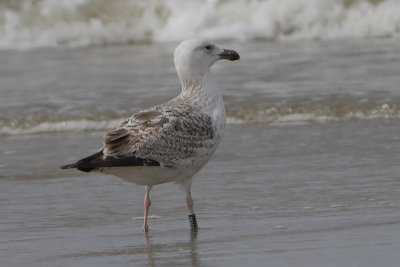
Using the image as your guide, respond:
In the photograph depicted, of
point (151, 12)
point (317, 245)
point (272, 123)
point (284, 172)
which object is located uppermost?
point (151, 12)

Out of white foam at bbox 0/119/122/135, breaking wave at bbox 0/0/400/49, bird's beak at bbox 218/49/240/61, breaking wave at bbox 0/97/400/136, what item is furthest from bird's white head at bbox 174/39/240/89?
breaking wave at bbox 0/0/400/49

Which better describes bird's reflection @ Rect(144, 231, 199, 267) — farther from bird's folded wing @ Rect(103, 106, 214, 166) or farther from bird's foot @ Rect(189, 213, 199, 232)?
bird's folded wing @ Rect(103, 106, 214, 166)

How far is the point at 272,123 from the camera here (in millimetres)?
10352

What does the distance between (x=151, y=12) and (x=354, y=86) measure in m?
9.00

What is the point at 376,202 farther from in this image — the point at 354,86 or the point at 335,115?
the point at 354,86

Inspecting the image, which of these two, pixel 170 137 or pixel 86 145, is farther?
pixel 86 145

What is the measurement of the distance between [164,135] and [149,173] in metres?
0.27

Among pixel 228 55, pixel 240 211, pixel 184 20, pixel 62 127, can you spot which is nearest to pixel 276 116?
pixel 62 127

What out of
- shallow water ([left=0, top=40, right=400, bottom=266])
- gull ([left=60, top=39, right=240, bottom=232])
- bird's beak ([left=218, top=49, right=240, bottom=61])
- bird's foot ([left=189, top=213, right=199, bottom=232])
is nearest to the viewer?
shallow water ([left=0, top=40, right=400, bottom=266])

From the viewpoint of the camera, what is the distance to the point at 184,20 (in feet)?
64.6

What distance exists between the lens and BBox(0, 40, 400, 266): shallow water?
210 inches

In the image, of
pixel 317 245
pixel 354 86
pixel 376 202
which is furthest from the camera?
pixel 354 86

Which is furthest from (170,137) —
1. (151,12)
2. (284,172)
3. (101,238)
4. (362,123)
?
(151,12)

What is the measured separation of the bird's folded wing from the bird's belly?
0.22 feet
